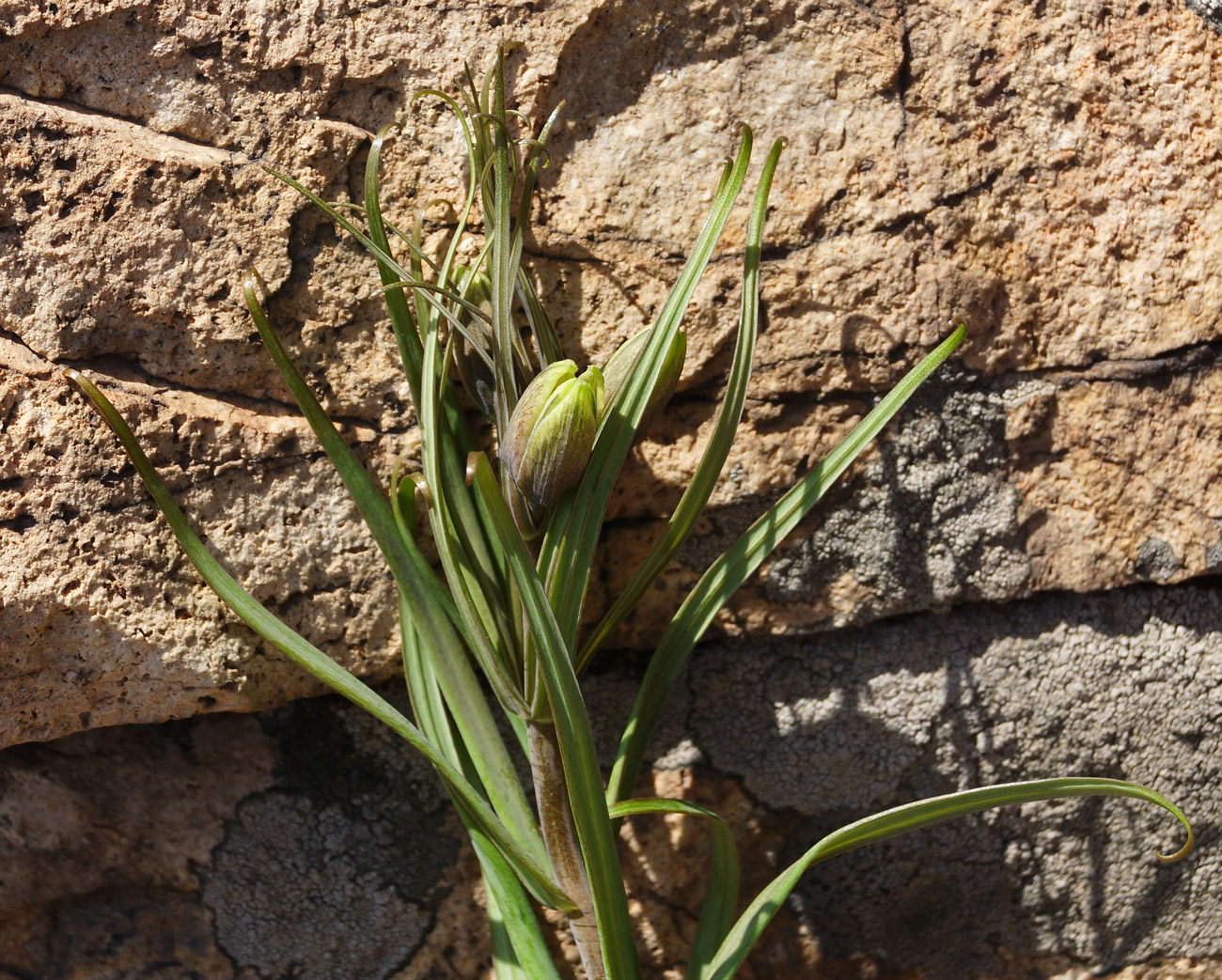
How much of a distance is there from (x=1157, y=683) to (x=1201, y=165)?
51 cm

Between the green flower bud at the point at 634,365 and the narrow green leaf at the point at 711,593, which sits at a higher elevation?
the green flower bud at the point at 634,365

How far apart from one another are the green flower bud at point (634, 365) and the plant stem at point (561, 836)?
27 cm

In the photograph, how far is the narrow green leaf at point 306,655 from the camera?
0.72 meters

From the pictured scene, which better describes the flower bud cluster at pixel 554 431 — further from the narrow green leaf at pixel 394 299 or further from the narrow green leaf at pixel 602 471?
the narrow green leaf at pixel 394 299

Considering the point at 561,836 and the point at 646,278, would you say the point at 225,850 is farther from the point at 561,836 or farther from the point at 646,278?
the point at 646,278

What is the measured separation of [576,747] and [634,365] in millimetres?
296

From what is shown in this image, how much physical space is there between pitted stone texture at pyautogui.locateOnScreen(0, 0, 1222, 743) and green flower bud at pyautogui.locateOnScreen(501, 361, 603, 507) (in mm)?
199

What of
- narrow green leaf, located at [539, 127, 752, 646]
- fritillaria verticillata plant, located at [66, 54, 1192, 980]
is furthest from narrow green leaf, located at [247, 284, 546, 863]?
narrow green leaf, located at [539, 127, 752, 646]

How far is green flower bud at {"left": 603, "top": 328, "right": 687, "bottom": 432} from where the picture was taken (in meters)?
0.73

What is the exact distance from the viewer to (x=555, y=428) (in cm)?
65

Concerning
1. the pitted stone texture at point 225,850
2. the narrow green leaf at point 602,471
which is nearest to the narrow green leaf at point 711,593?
the narrow green leaf at point 602,471

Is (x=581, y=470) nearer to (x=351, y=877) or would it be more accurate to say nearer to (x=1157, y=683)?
(x=351, y=877)

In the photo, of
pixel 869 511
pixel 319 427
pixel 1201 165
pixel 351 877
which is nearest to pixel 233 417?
pixel 319 427

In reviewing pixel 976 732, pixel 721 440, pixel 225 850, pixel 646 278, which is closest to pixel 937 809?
pixel 976 732
